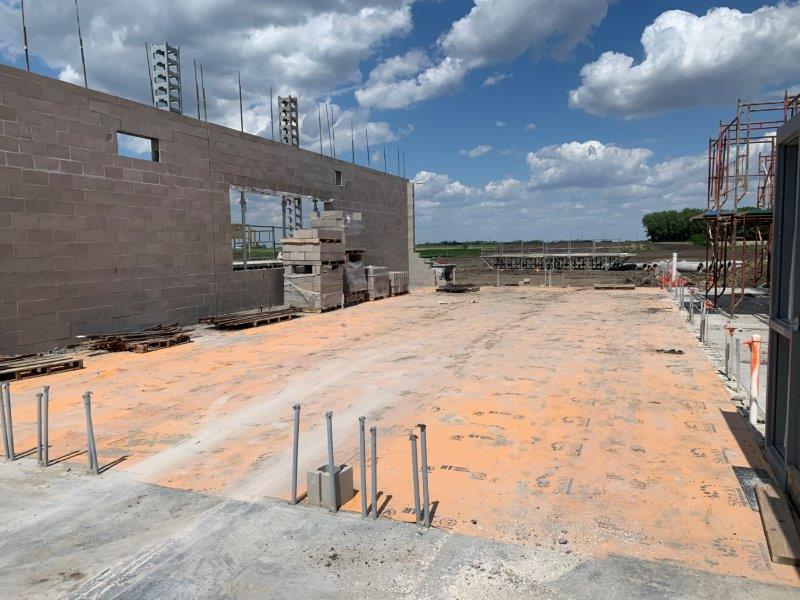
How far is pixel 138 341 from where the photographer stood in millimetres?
13562

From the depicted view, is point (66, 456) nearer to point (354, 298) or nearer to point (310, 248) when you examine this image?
point (310, 248)

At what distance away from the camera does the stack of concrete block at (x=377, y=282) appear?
25.2 m

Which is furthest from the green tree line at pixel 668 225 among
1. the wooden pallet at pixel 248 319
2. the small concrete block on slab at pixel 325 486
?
the small concrete block on slab at pixel 325 486

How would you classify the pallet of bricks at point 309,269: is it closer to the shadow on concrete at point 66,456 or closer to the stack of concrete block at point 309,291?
the stack of concrete block at point 309,291

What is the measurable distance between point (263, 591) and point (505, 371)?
24.5 feet

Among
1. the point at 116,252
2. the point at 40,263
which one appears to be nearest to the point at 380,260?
the point at 116,252

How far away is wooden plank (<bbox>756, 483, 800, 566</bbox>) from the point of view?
4.13m

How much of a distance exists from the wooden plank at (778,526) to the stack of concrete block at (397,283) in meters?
22.8

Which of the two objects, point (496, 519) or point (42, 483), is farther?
point (42, 483)

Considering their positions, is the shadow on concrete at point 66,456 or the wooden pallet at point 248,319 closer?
the shadow on concrete at point 66,456

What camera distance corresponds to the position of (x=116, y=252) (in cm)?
1434

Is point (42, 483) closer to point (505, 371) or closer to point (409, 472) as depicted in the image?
point (409, 472)

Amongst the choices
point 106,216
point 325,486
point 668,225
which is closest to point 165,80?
point 106,216

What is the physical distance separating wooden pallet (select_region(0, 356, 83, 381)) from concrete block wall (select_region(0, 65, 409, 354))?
101 cm
